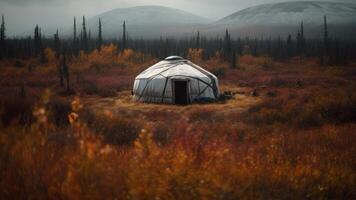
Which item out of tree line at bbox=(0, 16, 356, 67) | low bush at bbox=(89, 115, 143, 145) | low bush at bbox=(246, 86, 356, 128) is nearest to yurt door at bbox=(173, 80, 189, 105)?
low bush at bbox=(246, 86, 356, 128)

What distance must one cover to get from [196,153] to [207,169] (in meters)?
0.58

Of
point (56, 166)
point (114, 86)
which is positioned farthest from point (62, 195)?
point (114, 86)

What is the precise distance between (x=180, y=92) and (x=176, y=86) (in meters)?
0.52

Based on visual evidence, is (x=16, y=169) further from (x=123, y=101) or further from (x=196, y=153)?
(x=123, y=101)

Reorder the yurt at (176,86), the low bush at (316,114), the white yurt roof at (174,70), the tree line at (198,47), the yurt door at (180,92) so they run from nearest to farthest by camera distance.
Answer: the low bush at (316,114) < the yurt at (176,86) < the yurt door at (180,92) < the white yurt roof at (174,70) < the tree line at (198,47)

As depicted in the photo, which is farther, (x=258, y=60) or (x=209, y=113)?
(x=258, y=60)

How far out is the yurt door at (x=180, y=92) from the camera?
18.4 metres

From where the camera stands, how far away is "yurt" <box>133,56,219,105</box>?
715 inches

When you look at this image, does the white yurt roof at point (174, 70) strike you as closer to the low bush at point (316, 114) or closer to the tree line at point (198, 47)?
the low bush at point (316, 114)

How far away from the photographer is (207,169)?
3375 mm

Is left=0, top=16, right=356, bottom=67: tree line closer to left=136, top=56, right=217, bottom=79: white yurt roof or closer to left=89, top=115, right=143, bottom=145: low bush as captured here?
left=136, top=56, right=217, bottom=79: white yurt roof

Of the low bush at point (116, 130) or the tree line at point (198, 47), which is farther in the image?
the tree line at point (198, 47)

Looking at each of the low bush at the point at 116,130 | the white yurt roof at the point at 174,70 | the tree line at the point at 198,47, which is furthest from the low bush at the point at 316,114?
the tree line at the point at 198,47

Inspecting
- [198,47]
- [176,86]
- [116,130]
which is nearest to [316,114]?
[116,130]
